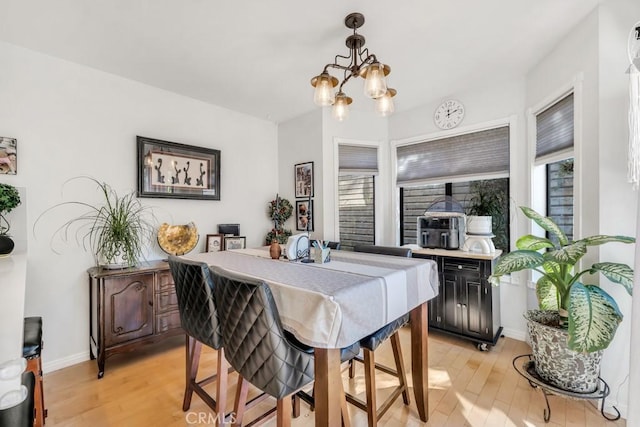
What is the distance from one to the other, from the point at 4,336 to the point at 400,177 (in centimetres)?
357

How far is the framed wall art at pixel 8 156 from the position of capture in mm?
2076

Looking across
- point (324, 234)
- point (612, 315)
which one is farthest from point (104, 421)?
point (612, 315)

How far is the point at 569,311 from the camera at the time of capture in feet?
4.93

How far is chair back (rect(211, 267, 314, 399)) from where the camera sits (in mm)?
1098

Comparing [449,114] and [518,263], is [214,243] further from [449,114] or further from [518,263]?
[449,114]

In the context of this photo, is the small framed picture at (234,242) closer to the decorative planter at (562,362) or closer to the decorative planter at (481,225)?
the decorative planter at (481,225)

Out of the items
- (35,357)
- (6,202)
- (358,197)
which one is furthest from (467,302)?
(6,202)

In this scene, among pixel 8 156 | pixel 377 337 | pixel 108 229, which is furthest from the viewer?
pixel 108 229

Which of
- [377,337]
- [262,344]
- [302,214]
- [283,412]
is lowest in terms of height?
[283,412]

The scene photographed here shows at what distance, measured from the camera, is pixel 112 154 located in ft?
8.51

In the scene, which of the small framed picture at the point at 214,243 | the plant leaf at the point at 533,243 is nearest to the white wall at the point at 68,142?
the small framed picture at the point at 214,243

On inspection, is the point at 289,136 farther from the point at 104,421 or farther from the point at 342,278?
the point at 104,421

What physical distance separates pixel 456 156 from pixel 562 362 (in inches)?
83.0

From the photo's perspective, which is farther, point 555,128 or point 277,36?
point 555,128
